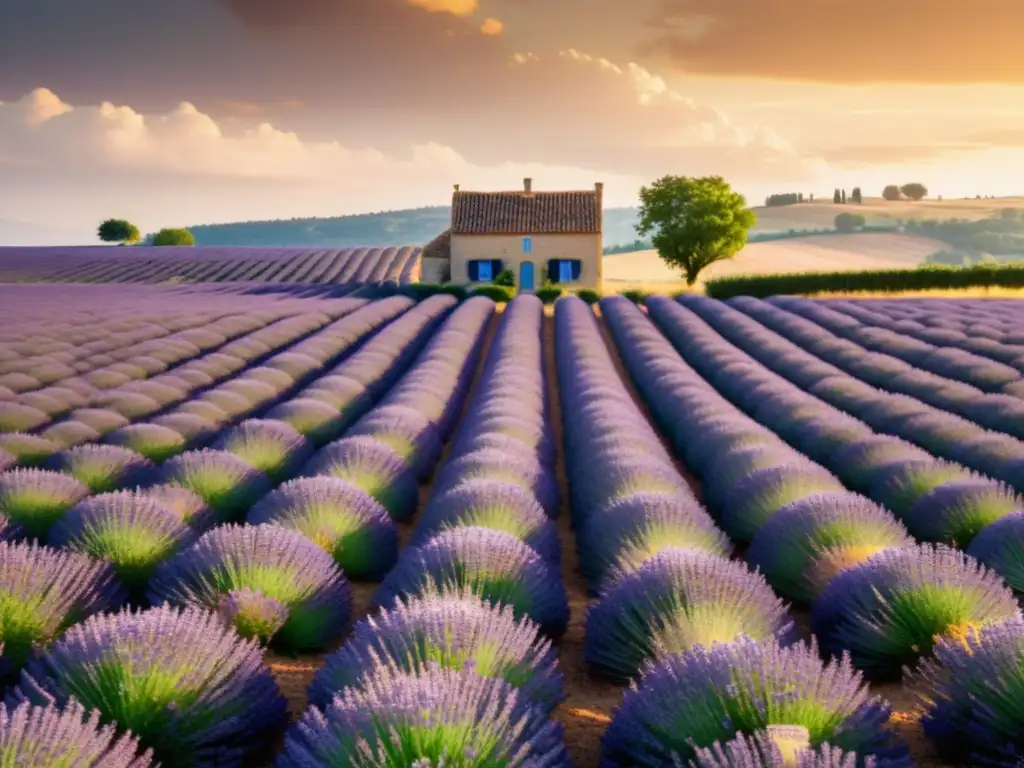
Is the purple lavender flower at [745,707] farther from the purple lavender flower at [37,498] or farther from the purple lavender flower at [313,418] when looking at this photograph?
the purple lavender flower at [313,418]

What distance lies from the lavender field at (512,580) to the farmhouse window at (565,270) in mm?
26413

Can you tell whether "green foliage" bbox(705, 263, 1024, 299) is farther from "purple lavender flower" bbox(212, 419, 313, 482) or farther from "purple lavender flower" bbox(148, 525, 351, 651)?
"purple lavender flower" bbox(148, 525, 351, 651)

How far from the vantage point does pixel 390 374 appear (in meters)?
13.0

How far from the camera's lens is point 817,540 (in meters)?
4.79

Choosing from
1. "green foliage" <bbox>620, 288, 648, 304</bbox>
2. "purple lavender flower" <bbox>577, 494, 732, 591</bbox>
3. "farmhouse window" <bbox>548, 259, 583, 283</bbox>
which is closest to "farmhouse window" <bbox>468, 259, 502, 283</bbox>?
"farmhouse window" <bbox>548, 259, 583, 283</bbox>

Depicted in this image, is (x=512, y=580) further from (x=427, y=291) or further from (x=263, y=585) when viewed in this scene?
(x=427, y=291)

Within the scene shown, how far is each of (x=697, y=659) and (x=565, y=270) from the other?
3531 cm

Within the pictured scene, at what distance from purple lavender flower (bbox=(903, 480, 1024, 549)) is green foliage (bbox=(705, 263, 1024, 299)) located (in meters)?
28.0

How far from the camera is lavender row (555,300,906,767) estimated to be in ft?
8.27

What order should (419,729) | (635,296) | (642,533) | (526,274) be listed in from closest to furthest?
(419,729) < (642,533) < (635,296) < (526,274)

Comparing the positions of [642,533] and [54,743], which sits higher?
[54,743]

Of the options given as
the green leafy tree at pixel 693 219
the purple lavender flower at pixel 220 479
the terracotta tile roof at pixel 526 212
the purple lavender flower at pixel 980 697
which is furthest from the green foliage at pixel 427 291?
the purple lavender flower at pixel 980 697

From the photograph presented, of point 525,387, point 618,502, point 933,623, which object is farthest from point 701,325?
point 933,623

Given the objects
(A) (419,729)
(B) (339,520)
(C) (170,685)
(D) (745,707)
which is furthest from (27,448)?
(D) (745,707)
